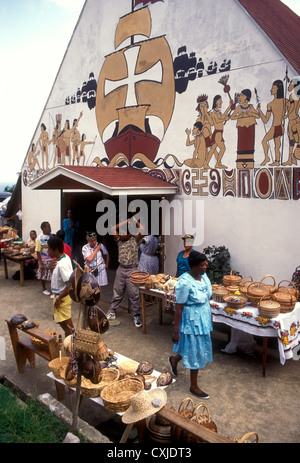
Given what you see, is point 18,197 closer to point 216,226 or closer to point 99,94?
point 99,94

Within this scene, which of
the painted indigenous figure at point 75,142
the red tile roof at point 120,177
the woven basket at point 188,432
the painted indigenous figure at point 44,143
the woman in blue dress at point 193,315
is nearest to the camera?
the woven basket at point 188,432

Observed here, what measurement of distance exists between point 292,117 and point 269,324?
3.81 metres

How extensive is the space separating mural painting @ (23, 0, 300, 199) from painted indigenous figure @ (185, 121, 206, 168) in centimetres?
2

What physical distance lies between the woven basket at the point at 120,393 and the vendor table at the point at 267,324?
87.1 inches

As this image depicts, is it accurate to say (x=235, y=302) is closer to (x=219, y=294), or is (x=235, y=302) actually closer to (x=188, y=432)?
(x=219, y=294)

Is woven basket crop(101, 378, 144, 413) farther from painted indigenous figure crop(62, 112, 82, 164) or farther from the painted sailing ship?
painted indigenous figure crop(62, 112, 82, 164)

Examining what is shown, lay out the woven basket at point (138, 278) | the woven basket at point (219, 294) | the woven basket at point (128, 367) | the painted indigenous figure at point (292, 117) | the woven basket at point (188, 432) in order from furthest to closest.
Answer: the woven basket at point (138, 278) → the painted indigenous figure at point (292, 117) → the woven basket at point (219, 294) → the woven basket at point (128, 367) → the woven basket at point (188, 432)

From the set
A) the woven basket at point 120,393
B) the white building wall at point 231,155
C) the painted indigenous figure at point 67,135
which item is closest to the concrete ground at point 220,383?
the woven basket at point 120,393

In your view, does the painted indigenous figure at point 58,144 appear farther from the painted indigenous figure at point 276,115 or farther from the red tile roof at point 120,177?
the painted indigenous figure at point 276,115

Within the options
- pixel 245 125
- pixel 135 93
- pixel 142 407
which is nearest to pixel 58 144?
→ pixel 135 93

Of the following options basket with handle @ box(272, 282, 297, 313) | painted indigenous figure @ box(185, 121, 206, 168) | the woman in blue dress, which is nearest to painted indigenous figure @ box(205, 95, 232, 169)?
painted indigenous figure @ box(185, 121, 206, 168)

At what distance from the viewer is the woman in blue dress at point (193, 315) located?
447 cm

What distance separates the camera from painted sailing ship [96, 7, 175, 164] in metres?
8.88

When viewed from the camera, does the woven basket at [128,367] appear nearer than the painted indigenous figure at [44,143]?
Yes
